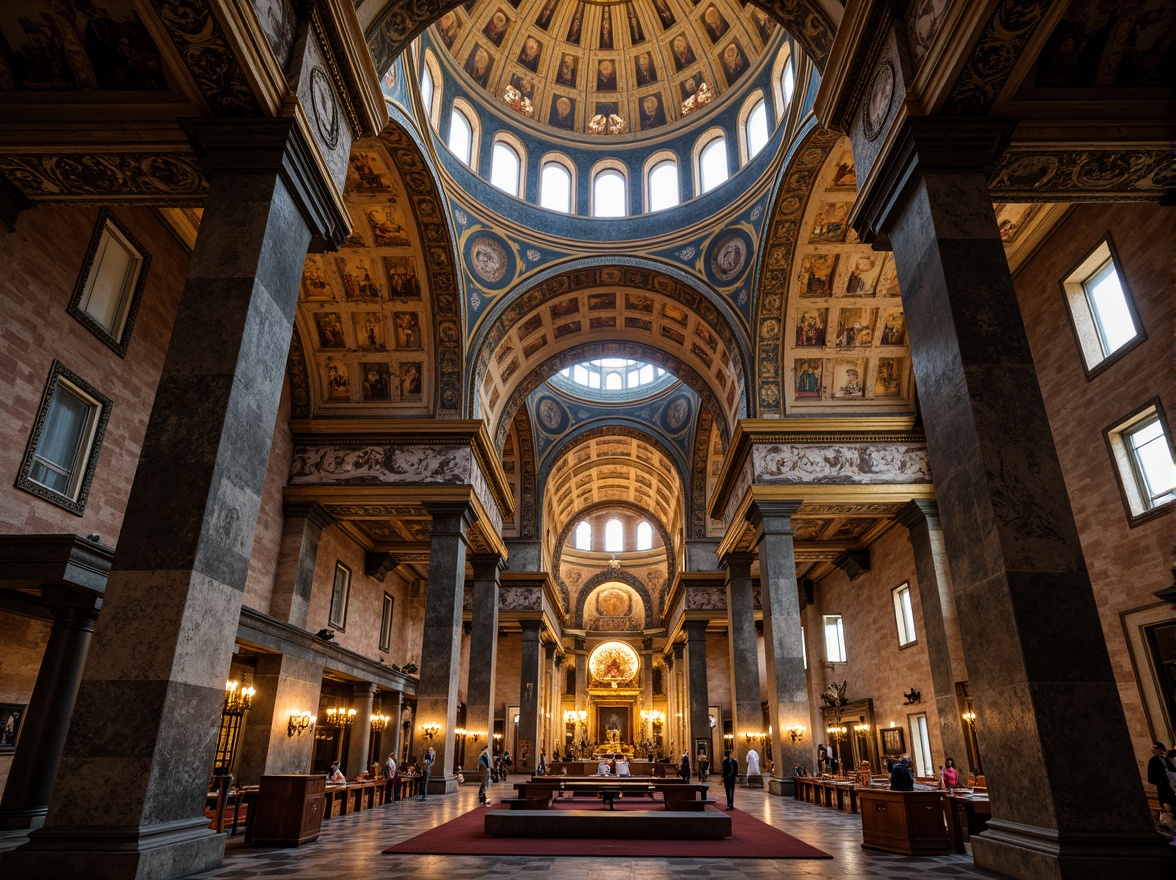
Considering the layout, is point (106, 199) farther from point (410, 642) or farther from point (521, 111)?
point (410, 642)

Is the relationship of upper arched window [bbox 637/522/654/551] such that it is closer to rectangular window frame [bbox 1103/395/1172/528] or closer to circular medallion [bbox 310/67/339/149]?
rectangular window frame [bbox 1103/395/1172/528]

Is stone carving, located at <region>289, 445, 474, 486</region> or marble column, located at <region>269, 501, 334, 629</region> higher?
stone carving, located at <region>289, 445, 474, 486</region>

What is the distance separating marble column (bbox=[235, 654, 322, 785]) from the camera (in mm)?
13953

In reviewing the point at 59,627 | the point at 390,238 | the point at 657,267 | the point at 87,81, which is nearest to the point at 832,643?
the point at 657,267

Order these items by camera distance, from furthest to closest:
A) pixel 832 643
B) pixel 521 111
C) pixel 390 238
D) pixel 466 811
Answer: pixel 832 643 → pixel 521 111 → pixel 390 238 → pixel 466 811

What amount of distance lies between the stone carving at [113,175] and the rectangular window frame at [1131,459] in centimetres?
1422

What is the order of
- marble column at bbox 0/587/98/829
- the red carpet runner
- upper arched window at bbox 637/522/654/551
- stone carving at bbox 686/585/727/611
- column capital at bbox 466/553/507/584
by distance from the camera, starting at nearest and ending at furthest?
the red carpet runner, marble column at bbox 0/587/98/829, column capital at bbox 466/553/507/584, stone carving at bbox 686/585/727/611, upper arched window at bbox 637/522/654/551

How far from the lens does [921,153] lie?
7230 millimetres

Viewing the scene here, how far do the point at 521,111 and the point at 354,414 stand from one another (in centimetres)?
1098

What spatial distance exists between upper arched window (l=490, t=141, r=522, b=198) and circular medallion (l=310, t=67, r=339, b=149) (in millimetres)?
12162

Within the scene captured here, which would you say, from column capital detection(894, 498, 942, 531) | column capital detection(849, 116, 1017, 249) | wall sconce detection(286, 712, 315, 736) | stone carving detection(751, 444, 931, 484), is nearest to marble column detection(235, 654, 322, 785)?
wall sconce detection(286, 712, 315, 736)

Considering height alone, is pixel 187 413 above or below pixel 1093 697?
above

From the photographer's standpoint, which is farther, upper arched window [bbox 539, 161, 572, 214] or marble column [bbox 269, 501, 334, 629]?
upper arched window [bbox 539, 161, 572, 214]

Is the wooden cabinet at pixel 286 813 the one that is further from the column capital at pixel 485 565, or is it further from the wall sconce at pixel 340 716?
the column capital at pixel 485 565
